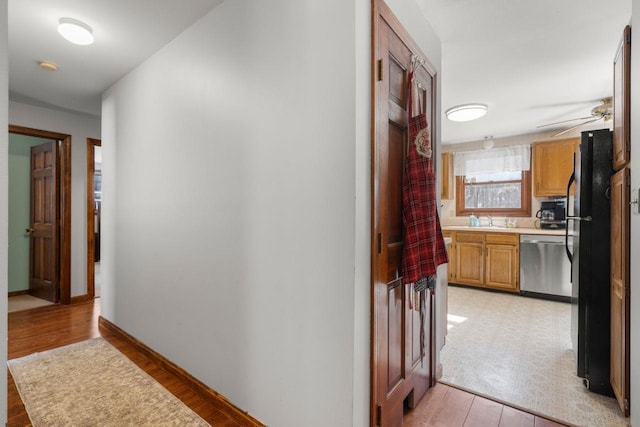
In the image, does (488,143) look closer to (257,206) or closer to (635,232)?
(635,232)

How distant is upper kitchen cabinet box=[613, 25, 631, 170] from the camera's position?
62.2 inches

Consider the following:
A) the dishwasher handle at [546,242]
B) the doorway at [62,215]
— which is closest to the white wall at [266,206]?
the doorway at [62,215]

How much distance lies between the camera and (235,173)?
5.69 ft

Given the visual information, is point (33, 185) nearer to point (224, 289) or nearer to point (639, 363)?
point (224, 289)

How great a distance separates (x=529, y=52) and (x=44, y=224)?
5.65 meters

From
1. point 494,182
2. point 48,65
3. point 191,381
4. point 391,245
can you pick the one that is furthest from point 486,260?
point 48,65

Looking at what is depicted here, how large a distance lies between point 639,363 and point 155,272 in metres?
2.83

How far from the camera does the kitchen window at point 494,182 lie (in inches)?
189

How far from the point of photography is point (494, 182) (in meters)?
5.12

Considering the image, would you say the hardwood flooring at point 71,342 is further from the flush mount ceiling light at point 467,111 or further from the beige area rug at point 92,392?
the flush mount ceiling light at point 467,111

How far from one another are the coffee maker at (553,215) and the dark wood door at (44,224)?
Answer: 6.50m

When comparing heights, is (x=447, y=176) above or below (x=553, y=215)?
above

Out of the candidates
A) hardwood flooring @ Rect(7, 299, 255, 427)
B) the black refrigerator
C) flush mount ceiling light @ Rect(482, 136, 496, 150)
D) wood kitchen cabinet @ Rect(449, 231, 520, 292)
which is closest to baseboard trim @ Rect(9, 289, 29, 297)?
hardwood flooring @ Rect(7, 299, 255, 427)

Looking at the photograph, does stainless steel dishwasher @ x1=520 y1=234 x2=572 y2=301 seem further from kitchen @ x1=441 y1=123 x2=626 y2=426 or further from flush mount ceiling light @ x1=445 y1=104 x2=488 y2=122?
flush mount ceiling light @ x1=445 y1=104 x2=488 y2=122
